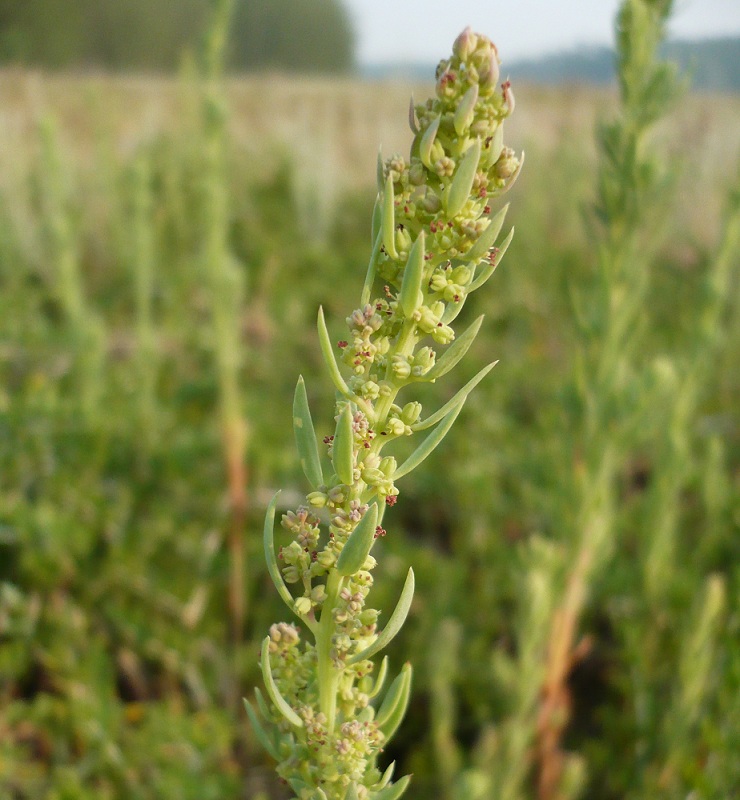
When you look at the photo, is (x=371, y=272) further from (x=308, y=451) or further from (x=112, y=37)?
(x=112, y=37)

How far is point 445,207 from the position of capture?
0.48m

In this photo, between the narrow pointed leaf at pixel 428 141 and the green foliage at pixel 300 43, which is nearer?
the narrow pointed leaf at pixel 428 141

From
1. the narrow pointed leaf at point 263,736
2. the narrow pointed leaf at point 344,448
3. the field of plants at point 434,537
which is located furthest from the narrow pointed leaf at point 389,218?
the field of plants at point 434,537

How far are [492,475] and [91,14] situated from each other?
54.3ft

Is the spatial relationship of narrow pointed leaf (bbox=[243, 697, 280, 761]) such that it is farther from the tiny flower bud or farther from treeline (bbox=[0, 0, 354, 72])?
treeline (bbox=[0, 0, 354, 72])

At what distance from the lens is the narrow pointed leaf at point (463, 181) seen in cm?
45

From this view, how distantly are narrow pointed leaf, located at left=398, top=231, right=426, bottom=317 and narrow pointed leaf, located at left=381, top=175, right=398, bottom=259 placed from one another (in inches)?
0.8

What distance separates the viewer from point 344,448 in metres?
0.46

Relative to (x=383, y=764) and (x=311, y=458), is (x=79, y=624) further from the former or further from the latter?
(x=311, y=458)

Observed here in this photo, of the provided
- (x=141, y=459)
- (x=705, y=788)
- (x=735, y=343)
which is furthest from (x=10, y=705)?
(x=735, y=343)

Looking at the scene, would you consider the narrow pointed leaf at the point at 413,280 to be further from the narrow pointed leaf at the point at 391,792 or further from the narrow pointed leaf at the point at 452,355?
the narrow pointed leaf at the point at 391,792

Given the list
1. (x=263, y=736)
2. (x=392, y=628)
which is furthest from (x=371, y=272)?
(x=263, y=736)

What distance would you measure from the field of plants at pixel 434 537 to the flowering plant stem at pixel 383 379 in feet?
2.46

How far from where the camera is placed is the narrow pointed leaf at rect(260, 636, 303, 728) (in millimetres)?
464
